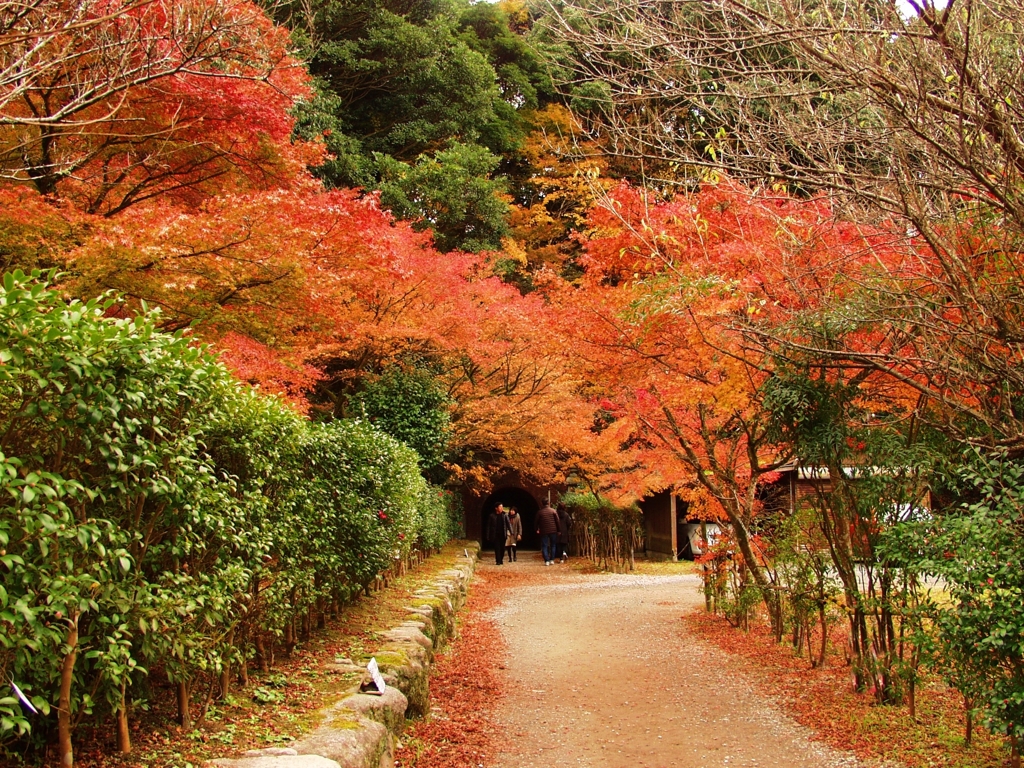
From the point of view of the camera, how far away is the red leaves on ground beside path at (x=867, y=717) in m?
5.14

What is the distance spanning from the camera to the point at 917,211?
4.39m

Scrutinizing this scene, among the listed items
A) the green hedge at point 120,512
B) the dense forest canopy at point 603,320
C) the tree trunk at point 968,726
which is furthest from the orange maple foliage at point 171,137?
the tree trunk at point 968,726

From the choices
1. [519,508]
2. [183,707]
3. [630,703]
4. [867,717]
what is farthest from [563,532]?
[183,707]

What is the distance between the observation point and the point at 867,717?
593 centimetres

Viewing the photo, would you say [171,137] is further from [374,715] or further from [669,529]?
[669,529]

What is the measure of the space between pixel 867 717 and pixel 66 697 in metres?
5.43

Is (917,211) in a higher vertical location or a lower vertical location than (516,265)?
lower

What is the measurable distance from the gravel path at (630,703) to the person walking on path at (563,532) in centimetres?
1038

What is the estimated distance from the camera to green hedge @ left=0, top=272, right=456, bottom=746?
242cm

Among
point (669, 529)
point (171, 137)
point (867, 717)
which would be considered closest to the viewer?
point (867, 717)

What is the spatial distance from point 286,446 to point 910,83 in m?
4.09

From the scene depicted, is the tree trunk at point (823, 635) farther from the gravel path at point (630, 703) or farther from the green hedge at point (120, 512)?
the green hedge at point (120, 512)

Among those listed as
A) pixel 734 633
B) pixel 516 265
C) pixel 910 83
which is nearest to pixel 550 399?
pixel 516 265

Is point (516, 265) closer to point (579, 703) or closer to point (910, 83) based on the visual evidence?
point (579, 703)
